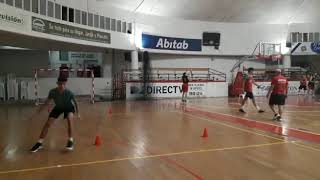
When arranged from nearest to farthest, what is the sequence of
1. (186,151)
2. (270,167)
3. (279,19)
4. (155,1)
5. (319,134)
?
1. (270,167)
2. (186,151)
3. (319,134)
4. (155,1)
5. (279,19)

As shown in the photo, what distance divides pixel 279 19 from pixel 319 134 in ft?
103

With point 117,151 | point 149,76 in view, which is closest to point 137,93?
point 149,76

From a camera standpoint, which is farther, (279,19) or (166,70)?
(279,19)

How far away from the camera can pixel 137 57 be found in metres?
32.7

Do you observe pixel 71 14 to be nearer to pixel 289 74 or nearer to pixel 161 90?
pixel 161 90

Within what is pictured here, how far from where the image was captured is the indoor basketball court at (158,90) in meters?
7.07

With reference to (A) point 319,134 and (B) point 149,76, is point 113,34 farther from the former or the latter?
(A) point 319,134

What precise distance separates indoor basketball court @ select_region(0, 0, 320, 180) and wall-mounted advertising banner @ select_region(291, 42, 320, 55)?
0.11 metres

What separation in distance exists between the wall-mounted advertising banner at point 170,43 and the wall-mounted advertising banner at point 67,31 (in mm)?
4575

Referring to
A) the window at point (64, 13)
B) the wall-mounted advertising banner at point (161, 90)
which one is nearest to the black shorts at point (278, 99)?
the wall-mounted advertising banner at point (161, 90)

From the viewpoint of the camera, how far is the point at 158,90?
30.2 metres

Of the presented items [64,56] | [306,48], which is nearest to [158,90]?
[64,56]

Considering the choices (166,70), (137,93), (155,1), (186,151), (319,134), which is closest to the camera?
(186,151)

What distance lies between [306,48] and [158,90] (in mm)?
18484
